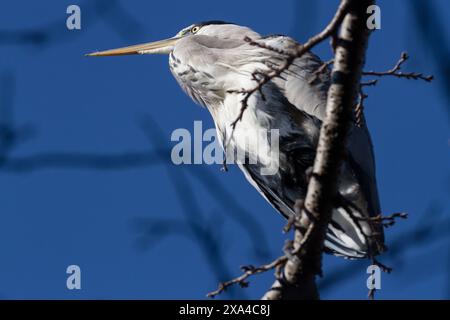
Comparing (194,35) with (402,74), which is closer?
(402,74)

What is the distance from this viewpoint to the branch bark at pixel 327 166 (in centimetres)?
177

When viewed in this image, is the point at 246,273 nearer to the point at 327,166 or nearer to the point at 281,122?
the point at 327,166

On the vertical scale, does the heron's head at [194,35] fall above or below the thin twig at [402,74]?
above

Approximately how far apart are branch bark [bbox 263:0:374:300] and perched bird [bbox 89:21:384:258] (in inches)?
28.2

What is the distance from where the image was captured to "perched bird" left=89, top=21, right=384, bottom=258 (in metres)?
2.97

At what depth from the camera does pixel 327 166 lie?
1.97 m

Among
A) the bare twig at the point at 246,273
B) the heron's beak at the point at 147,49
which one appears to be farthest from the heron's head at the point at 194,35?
the bare twig at the point at 246,273

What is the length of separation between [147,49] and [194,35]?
49 cm

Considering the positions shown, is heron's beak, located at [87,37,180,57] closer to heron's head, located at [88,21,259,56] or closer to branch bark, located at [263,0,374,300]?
heron's head, located at [88,21,259,56]

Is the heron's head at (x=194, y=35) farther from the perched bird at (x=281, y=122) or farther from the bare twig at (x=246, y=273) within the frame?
the bare twig at (x=246, y=273)

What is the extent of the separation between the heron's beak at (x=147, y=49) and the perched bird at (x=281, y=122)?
21.4 inches

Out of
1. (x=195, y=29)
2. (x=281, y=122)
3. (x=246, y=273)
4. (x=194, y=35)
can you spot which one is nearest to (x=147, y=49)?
(x=195, y=29)
